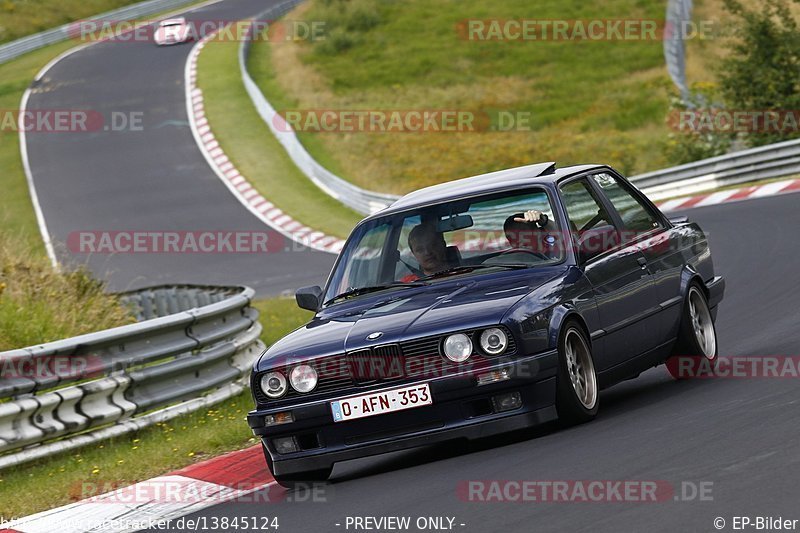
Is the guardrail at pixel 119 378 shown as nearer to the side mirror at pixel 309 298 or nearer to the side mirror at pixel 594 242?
the side mirror at pixel 309 298

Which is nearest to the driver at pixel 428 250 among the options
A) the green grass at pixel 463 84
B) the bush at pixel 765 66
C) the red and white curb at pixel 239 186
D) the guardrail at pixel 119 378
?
the guardrail at pixel 119 378

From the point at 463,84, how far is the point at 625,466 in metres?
43.7

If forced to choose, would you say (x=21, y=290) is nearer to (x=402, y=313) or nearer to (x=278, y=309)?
(x=278, y=309)

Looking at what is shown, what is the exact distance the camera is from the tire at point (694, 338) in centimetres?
887

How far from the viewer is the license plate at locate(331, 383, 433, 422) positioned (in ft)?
22.7

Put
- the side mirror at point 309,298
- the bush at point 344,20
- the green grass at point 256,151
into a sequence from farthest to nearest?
the bush at point 344,20 < the green grass at point 256,151 < the side mirror at point 309,298

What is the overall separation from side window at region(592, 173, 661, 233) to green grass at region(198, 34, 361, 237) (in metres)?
16.8

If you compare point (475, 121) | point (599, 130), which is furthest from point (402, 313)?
point (475, 121)

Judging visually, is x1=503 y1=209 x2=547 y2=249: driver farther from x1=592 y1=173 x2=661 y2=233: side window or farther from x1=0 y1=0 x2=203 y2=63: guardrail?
x1=0 y1=0 x2=203 y2=63: guardrail

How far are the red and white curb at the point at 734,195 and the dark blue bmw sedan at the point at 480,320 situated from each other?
13197 millimetres

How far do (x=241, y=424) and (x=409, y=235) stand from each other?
215 centimetres

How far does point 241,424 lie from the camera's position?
31.1 ft

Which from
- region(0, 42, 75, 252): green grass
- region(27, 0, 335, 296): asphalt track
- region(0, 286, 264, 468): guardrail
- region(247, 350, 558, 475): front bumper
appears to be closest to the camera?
region(247, 350, 558, 475): front bumper

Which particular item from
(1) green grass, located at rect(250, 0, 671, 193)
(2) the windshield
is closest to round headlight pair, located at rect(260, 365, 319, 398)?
(2) the windshield
